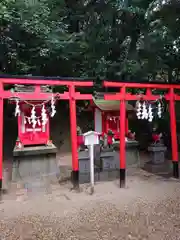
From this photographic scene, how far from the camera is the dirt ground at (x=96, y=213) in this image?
4.55 metres

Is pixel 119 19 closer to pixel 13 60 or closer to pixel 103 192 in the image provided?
pixel 13 60

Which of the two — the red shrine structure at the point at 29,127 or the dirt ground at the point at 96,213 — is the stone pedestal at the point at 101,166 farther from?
the red shrine structure at the point at 29,127

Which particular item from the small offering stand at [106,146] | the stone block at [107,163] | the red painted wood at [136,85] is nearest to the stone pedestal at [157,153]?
the small offering stand at [106,146]

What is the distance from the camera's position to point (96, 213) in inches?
217

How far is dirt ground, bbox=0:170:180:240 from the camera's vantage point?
4.55 m

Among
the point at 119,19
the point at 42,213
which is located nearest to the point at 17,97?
the point at 42,213

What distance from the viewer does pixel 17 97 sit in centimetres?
673

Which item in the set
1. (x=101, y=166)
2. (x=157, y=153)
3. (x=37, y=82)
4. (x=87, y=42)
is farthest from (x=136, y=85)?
(x=87, y=42)

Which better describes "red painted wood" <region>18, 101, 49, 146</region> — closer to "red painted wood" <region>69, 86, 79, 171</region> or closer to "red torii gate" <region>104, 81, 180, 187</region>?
"red painted wood" <region>69, 86, 79, 171</region>

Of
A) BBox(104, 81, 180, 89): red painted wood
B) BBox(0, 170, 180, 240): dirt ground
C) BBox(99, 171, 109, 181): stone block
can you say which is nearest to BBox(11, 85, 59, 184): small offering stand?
BBox(0, 170, 180, 240): dirt ground

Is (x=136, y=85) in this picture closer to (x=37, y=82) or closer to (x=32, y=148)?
(x=37, y=82)

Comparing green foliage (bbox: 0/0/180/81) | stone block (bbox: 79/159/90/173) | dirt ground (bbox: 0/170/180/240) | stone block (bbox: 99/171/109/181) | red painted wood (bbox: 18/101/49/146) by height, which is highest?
green foliage (bbox: 0/0/180/81)

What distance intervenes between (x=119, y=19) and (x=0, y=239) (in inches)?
423

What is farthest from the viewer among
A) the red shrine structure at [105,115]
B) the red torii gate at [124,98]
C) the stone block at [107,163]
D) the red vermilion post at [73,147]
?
the red shrine structure at [105,115]
